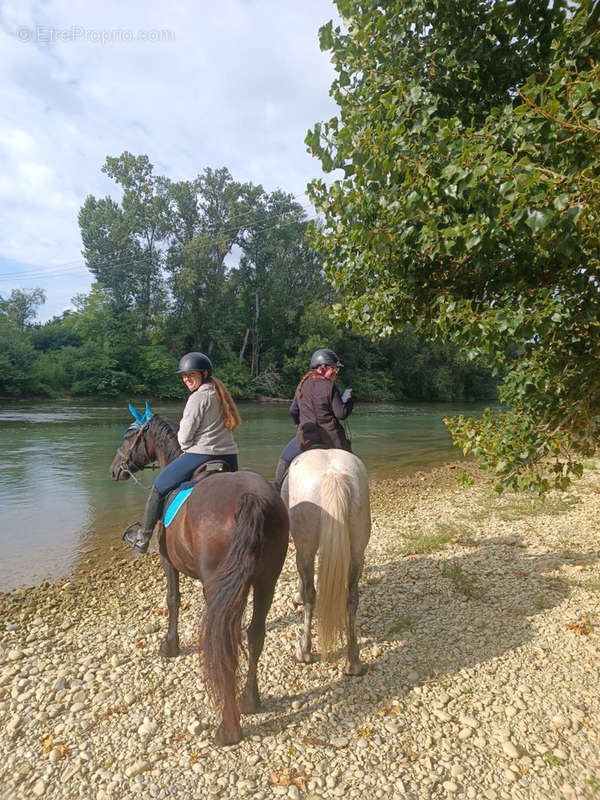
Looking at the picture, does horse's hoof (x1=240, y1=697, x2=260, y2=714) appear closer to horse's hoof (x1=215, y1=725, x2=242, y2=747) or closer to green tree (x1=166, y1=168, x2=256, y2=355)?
horse's hoof (x1=215, y1=725, x2=242, y2=747)

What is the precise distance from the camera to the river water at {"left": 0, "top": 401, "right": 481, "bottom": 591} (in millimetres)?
7857

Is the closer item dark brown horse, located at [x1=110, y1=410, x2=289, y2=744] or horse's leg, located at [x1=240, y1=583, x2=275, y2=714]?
dark brown horse, located at [x1=110, y1=410, x2=289, y2=744]

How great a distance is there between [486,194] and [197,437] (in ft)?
9.88

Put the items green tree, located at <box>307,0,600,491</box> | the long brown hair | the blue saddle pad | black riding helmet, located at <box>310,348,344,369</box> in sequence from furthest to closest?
black riding helmet, located at <box>310,348,344,369</box> < the long brown hair < the blue saddle pad < green tree, located at <box>307,0,600,491</box>

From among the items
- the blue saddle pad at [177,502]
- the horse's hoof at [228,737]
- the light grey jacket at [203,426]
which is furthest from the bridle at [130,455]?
the horse's hoof at [228,737]

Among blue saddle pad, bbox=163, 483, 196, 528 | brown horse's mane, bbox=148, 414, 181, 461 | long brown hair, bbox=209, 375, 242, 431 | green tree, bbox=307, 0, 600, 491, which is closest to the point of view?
green tree, bbox=307, 0, 600, 491

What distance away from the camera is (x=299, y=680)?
391cm

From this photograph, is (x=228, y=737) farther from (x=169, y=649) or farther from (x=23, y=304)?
(x=23, y=304)

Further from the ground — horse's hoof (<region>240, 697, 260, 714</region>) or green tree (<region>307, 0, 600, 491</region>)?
green tree (<region>307, 0, 600, 491</region>)

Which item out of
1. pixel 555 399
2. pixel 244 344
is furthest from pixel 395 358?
pixel 555 399

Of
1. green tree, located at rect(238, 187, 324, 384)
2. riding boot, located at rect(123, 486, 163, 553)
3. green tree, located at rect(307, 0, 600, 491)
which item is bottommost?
riding boot, located at rect(123, 486, 163, 553)

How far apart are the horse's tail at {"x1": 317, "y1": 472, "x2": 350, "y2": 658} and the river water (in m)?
4.72

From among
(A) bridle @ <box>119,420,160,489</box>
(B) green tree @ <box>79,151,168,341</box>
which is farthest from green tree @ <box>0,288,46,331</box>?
(A) bridle @ <box>119,420,160,489</box>

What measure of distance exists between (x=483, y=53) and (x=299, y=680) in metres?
5.25
